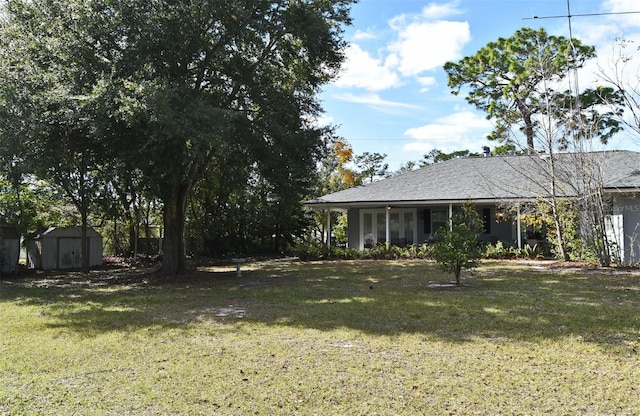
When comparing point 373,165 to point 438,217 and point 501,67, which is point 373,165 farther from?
point 438,217

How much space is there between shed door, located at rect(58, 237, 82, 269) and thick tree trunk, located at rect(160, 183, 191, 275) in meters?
6.40

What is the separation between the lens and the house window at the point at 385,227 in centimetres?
2322

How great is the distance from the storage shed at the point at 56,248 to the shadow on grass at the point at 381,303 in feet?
18.8

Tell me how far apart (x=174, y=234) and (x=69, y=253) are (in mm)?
6926

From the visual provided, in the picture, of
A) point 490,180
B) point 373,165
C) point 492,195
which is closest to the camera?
point 492,195

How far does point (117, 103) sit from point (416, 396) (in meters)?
9.63

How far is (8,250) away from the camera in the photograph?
17.3 m

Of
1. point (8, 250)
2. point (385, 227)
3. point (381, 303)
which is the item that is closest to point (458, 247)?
point (381, 303)

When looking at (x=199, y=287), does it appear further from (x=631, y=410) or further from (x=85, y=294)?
(x=631, y=410)

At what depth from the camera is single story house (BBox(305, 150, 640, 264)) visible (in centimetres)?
1656

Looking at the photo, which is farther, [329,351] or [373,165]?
[373,165]

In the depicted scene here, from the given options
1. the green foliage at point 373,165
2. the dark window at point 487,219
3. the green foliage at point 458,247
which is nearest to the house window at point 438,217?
the dark window at point 487,219

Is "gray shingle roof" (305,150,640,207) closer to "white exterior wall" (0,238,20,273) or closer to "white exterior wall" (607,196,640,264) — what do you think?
"white exterior wall" (607,196,640,264)

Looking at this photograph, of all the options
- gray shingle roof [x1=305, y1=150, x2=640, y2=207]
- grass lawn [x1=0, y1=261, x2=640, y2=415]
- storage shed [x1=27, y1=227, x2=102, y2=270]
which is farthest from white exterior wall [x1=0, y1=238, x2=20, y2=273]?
gray shingle roof [x1=305, y1=150, x2=640, y2=207]
